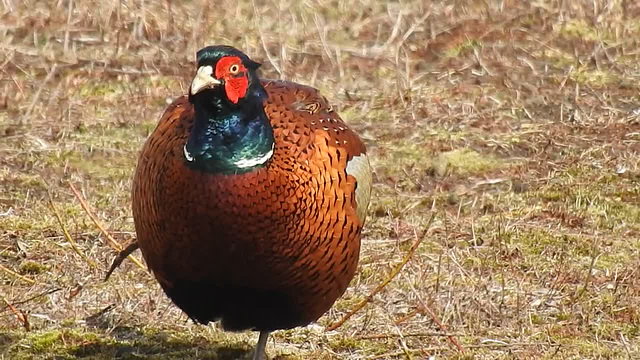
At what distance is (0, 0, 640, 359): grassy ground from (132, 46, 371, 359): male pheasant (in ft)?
1.84

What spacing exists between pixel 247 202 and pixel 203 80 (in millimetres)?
392

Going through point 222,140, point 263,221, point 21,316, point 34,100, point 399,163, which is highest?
point 222,140

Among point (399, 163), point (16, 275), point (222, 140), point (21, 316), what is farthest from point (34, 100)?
point (222, 140)

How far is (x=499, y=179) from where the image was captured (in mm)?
6781

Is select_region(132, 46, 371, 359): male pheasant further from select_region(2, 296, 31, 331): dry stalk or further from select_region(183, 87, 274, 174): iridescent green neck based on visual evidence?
select_region(2, 296, 31, 331): dry stalk

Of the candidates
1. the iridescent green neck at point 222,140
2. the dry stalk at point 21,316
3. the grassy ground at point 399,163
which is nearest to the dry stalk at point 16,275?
the grassy ground at point 399,163

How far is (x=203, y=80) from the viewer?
366 cm

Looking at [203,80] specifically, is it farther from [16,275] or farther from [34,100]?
[34,100]

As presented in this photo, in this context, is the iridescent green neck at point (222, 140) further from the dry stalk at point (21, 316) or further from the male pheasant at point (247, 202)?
the dry stalk at point (21, 316)

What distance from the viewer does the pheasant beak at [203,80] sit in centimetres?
364

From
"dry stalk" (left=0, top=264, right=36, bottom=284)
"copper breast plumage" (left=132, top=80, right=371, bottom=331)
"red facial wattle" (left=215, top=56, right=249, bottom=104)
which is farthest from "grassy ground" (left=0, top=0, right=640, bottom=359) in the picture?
"red facial wattle" (left=215, top=56, right=249, bottom=104)

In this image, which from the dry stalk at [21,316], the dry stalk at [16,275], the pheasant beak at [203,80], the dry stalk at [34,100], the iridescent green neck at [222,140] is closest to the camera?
the pheasant beak at [203,80]

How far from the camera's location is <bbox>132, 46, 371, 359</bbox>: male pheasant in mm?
3752

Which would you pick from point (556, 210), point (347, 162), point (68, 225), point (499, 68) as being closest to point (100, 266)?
point (68, 225)
